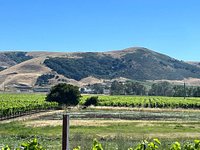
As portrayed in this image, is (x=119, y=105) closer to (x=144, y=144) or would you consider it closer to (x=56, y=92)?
(x=56, y=92)

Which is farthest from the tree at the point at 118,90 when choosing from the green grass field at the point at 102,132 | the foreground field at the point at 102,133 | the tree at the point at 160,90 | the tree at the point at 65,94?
the foreground field at the point at 102,133

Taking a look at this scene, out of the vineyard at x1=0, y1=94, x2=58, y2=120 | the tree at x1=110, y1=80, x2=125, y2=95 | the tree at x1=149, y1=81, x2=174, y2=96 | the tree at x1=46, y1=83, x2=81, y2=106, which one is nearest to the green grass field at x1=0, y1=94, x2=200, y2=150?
the vineyard at x1=0, y1=94, x2=58, y2=120

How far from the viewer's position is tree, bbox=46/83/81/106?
3364 inches

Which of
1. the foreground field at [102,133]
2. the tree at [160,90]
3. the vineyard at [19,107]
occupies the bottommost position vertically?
the foreground field at [102,133]

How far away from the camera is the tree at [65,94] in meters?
85.4

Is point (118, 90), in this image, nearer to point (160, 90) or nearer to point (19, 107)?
point (160, 90)

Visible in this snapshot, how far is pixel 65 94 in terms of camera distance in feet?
283

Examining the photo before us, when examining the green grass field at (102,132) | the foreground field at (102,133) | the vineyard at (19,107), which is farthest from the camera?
the vineyard at (19,107)

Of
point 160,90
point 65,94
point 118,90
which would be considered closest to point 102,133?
point 65,94

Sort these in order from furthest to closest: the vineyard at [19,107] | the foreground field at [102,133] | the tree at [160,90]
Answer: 1. the tree at [160,90]
2. the vineyard at [19,107]
3. the foreground field at [102,133]

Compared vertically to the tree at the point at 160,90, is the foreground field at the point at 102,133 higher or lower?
lower

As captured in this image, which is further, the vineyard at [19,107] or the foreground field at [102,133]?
the vineyard at [19,107]

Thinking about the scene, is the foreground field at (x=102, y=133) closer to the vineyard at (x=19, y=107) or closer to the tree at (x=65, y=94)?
the vineyard at (x=19, y=107)

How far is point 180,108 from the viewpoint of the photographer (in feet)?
315
